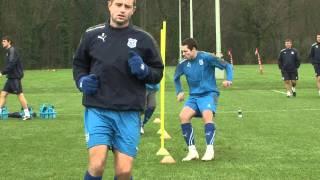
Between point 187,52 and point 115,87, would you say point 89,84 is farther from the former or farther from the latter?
point 187,52

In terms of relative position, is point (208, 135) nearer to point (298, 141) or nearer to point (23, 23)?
point (298, 141)

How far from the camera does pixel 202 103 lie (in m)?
9.91

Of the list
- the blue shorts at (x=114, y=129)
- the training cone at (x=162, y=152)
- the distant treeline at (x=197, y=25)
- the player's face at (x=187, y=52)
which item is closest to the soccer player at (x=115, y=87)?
the blue shorts at (x=114, y=129)

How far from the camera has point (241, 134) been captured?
12945 millimetres

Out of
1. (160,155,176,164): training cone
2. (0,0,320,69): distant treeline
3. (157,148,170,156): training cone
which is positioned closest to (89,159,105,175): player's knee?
(160,155,176,164): training cone

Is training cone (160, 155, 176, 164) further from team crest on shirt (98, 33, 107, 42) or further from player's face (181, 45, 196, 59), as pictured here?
team crest on shirt (98, 33, 107, 42)

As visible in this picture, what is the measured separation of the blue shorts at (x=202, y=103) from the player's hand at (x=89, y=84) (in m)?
4.32

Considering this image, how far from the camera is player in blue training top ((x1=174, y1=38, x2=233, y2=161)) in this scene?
9.83 m

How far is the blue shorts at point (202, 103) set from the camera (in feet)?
32.4

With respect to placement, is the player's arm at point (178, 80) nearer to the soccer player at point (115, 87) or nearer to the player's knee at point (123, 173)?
the soccer player at point (115, 87)

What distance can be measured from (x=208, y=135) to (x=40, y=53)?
204ft

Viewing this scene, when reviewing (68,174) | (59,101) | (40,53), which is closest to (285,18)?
(40,53)

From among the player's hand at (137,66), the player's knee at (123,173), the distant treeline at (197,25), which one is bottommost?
the distant treeline at (197,25)

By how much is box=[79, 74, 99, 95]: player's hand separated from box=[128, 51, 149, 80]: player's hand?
0.35 m
